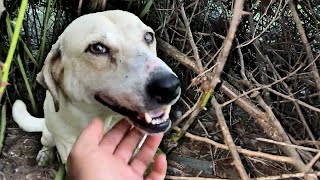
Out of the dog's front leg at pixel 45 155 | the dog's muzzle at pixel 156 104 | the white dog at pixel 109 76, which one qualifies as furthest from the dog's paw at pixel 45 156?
the dog's muzzle at pixel 156 104

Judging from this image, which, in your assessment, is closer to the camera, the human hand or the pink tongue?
the human hand

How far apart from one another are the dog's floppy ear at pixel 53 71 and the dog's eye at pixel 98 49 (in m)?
0.18

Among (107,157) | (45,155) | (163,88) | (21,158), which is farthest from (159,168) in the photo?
(21,158)

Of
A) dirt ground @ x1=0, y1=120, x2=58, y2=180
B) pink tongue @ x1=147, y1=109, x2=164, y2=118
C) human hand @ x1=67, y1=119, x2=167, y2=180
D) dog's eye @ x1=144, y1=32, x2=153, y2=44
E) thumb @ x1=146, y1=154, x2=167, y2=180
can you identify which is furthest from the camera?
dirt ground @ x1=0, y1=120, x2=58, y2=180

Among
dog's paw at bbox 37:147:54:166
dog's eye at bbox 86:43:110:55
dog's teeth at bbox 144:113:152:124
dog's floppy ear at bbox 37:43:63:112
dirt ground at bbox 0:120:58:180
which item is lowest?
dirt ground at bbox 0:120:58:180

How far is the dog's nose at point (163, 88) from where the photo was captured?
1.60 metres

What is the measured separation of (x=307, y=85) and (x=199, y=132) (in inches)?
24.0

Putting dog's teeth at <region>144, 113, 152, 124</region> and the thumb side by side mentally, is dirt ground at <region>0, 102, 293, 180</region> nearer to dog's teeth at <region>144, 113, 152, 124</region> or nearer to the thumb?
dog's teeth at <region>144, 113, 152, 124</region>

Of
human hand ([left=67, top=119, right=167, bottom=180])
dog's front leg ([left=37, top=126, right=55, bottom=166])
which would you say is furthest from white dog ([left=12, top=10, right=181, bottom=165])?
dog's front leg ([left=37, top=126, right=55, bottom=166])

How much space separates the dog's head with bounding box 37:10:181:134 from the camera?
5.39 feet

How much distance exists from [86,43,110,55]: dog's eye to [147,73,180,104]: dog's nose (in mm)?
235

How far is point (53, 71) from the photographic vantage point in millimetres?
1958

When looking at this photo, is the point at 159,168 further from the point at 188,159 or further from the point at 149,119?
the point at 188,159

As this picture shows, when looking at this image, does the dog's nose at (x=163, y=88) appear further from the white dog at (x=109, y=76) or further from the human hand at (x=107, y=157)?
the human hand at (x=107, y=157)
